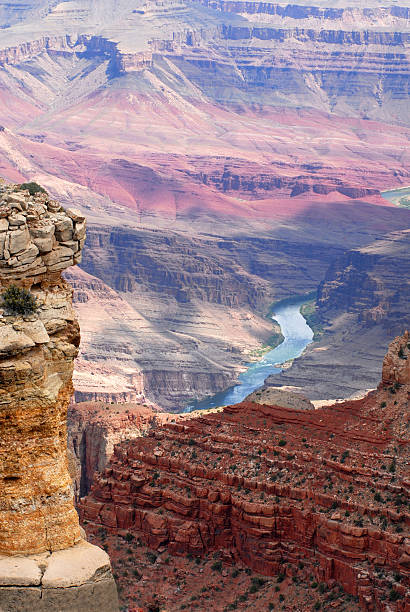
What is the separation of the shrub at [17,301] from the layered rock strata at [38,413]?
0.33ft

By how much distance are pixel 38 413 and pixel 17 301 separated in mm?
2437

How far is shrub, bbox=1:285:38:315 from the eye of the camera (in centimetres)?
2595

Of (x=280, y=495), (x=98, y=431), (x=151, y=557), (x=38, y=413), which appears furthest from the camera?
(x=98, y=431)

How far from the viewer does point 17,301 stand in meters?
26.0

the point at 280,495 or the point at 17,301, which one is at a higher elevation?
the point at 17,301

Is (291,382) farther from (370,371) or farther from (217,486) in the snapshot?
(217,486)

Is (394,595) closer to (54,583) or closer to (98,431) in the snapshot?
(54,583)

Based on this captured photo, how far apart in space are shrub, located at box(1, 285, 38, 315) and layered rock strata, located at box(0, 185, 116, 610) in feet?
0.33

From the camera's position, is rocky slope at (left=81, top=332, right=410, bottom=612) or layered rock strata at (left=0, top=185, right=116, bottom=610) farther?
rocky slope at (left=81, top=332, right=410, bottom=612)

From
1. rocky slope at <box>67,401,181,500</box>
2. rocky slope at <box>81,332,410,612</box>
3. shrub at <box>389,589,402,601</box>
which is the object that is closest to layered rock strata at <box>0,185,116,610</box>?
shrub at <box>389,589,402,601</box>

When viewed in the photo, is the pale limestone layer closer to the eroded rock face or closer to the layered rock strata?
the layered rock strata

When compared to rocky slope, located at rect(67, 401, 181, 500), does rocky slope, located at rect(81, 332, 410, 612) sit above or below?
above

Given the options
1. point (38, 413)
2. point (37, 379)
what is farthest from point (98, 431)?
point (37, 379)

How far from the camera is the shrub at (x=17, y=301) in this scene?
26.0m
